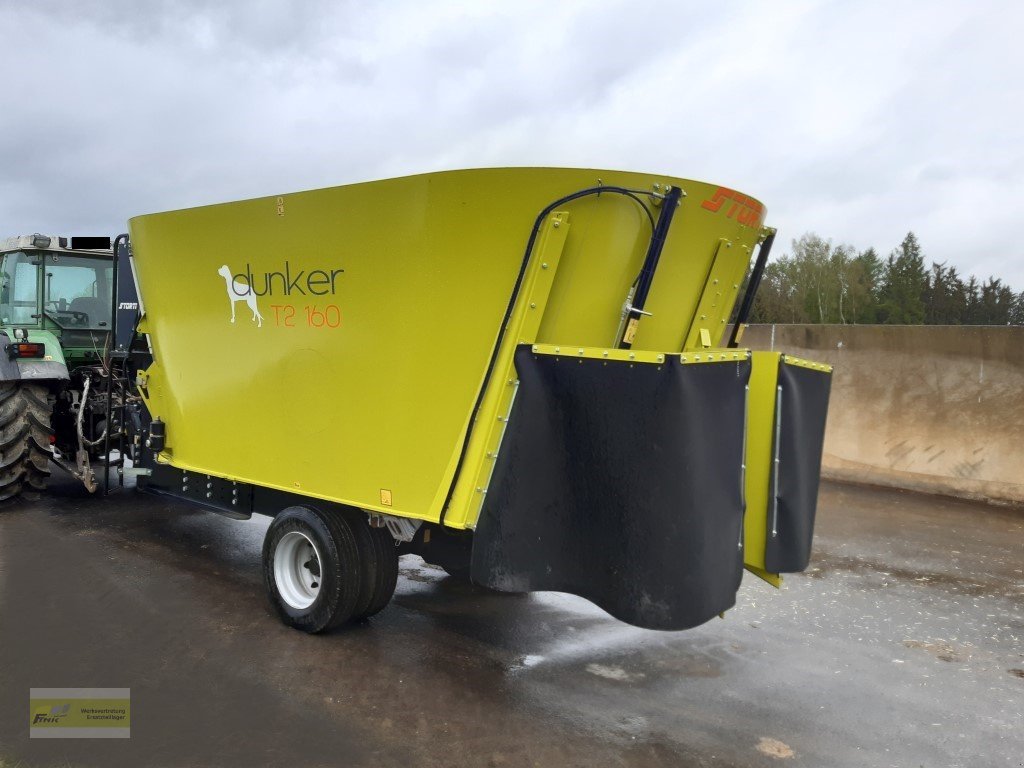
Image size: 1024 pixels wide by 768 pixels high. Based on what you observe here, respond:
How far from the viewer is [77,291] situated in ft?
26.1

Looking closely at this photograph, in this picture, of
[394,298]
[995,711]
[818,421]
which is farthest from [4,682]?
[995,711]

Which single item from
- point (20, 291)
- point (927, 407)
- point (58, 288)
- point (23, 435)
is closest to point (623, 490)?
point (23, 435)

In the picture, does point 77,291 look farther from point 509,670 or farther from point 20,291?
point 509,670

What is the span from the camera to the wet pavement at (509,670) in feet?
10.2

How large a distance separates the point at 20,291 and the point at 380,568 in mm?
6067

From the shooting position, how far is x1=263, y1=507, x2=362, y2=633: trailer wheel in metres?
3.98

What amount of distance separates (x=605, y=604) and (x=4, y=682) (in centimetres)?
292

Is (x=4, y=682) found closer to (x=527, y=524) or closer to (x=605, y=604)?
(x=527, y=524)

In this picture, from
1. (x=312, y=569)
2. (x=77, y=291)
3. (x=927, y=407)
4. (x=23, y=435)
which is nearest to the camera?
(x=312, y=569)

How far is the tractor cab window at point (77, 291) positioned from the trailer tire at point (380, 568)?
17.4 feet

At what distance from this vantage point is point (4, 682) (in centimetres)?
357

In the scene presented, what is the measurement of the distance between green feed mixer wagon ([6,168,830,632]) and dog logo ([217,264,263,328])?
0.04 feet

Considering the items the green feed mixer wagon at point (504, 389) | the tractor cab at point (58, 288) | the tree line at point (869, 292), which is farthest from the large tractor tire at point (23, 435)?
the tree line at point (869, 292)

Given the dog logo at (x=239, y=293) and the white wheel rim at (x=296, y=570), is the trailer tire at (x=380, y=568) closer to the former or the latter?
the white wheel rim at (x=296, y=570)
